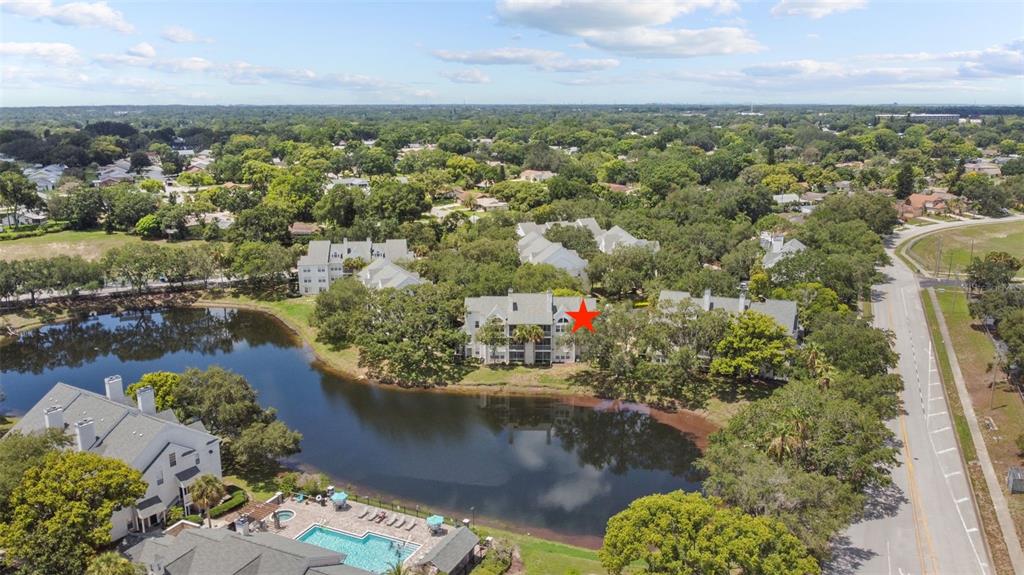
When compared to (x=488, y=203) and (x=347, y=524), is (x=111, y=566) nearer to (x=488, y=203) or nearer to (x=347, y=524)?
(x=347, y=524)

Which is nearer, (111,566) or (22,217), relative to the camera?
(111,566)

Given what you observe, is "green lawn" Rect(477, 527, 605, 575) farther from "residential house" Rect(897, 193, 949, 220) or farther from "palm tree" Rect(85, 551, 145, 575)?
"residential house" Rect(897, 193, 949, 220)

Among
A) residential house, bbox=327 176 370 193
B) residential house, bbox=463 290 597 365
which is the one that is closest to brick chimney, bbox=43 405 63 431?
residential house, bbox=463 290 597 365

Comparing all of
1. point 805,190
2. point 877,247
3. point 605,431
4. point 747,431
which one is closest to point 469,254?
point 605,431

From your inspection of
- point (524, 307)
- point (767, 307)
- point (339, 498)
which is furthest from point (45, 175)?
point (767, 307)

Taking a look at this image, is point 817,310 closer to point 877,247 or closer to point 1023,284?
point 877,247

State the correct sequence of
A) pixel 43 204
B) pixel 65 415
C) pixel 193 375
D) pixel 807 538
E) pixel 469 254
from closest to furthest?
1. pixel 807 538
2. pixel 65 415
3. pixel 193 375
4. pixel 469 254
5. pixel 43 204

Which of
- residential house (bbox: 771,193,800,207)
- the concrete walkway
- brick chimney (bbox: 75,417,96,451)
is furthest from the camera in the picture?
residential house (bbox: 771,193,800,207)
